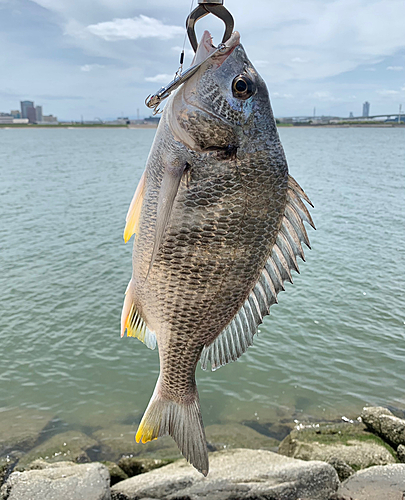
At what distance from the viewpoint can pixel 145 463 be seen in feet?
21.7

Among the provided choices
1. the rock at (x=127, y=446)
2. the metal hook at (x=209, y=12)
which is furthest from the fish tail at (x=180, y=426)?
the rock at (x=127, y=446)

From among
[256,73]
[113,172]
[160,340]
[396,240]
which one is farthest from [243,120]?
[113,172]

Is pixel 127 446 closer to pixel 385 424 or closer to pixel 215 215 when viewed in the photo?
pixel 385 424

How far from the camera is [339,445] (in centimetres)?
701

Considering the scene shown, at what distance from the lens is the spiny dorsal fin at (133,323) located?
98.2 inches

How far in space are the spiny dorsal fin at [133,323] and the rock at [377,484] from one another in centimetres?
418

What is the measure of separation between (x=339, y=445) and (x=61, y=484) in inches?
168

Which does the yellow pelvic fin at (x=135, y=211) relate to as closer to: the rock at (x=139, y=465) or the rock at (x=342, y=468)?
the rock at (x=139, y=465)

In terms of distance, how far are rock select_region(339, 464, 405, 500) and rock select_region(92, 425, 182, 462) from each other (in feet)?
9.15

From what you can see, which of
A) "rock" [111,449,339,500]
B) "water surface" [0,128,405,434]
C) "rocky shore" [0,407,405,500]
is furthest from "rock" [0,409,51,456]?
"rock" [111,449,339,500]

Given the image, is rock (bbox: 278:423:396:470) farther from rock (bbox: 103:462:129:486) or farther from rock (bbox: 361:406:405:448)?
rock (bbox: 103:462:129:486)

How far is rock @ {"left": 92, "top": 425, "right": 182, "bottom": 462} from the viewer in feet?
23.4

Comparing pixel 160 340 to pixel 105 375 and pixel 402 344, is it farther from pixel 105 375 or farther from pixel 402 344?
pixel 402 344

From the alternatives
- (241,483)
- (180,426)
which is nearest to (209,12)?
(180,426)
